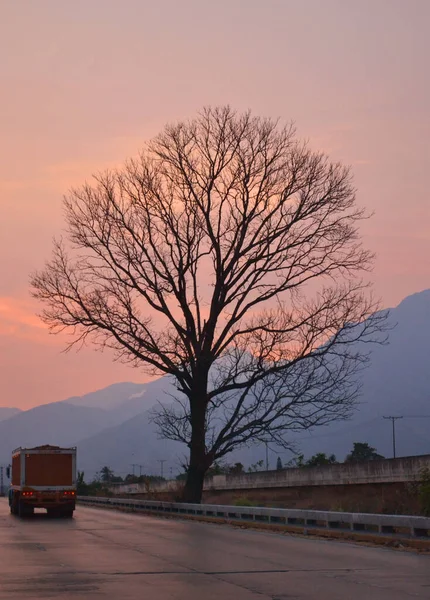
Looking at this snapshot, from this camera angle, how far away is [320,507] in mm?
40000

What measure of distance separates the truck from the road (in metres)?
12.6

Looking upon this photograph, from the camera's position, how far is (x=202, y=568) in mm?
17672

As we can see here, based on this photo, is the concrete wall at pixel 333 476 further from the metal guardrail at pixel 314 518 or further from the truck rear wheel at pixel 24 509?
the truck rear wheel at pixel 24 509

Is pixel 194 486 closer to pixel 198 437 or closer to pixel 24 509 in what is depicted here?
pixel 198 437

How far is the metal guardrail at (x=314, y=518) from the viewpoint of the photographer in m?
22.7

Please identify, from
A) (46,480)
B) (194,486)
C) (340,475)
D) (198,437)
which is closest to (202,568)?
(198,437)

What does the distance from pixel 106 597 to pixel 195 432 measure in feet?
84.4

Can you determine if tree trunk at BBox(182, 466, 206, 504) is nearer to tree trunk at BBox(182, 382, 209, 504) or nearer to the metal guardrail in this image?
tree trunk at BBox(182, 382, 209, 504)

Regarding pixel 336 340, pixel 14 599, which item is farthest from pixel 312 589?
pixel 336 340

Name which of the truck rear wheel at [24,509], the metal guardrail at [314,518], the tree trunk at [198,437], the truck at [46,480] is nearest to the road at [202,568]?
the metal guardrail at [314,518]

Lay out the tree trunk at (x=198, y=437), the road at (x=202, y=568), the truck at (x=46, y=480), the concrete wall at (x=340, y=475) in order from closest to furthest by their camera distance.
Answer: the road at (x=202, y=568) < the concrete wall at (x=340, y=475) < the tree trunk at (x=198, y=437) < the truck at (x=46, y=480)

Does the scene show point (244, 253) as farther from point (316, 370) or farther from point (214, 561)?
point (214, 561)

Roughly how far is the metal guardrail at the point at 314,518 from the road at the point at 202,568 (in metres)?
1.11

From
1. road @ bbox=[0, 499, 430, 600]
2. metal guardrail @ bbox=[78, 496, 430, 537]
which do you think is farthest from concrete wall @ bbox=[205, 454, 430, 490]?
road @ bbox=[0, 499, 430, 600]
